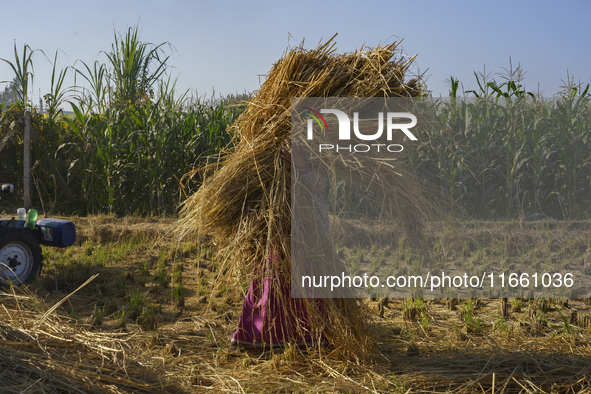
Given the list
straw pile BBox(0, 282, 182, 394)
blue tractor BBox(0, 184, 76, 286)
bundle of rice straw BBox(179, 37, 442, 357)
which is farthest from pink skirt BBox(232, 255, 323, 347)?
blue tractor BBox(0, 184, 76, 286)

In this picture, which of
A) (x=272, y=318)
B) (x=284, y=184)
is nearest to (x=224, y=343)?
(x=272, y=318)

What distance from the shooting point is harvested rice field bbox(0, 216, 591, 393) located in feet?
6.89

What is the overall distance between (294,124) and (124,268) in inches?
113

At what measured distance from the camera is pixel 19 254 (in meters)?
3.88

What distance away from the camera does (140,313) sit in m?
3.50

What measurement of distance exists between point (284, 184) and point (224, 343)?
45.6 inches

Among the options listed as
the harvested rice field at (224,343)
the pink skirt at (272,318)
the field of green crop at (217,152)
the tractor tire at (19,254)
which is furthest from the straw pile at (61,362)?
the field of green crop at (217,152)

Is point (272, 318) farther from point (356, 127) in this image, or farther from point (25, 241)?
point (25, 241)

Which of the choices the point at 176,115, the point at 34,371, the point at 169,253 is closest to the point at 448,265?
the point at 169,253

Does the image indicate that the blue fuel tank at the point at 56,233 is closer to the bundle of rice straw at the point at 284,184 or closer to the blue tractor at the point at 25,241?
the blue tractor at the point at 25,241

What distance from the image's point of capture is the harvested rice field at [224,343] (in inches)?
82.7

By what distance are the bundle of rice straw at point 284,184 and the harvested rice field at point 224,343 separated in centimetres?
16

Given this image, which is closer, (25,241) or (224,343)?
(224,343)

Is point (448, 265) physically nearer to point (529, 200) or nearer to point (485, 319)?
point (485, 319)
